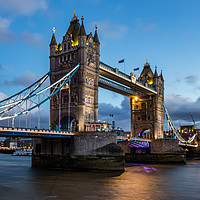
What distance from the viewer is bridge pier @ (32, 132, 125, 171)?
39.6 metres

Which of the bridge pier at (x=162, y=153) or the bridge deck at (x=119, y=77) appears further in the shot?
the bridge pier at (x=162, y=153)

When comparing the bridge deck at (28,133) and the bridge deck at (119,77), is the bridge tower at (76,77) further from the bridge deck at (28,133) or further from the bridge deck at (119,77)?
the bridge deck at (28,133)

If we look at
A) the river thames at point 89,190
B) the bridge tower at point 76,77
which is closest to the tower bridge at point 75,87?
the bridge tower at point 76,77

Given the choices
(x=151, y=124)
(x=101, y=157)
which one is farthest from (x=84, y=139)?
(x=151, y=124)

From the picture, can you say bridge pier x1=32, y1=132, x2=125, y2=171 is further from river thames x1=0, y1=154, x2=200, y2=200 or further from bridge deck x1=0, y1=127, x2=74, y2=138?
river thames x1=0, y1=154, x2=200, y2=200

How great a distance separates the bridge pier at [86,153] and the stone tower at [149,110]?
35197mm

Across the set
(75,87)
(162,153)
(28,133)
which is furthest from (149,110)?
(28,133)

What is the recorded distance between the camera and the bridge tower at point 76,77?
47344 mm

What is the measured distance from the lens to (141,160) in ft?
228

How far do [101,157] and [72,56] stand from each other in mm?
18922

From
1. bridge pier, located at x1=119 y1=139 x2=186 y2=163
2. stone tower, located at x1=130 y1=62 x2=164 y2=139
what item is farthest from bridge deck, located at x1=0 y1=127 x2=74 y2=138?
stone tower, located at x1=130 y1=62 x2=164 y2=139

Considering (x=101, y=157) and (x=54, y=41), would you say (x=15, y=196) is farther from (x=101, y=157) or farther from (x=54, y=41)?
(x=54, y=41)

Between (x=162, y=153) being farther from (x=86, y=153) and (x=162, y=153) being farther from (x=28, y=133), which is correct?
(x=28, y=133)

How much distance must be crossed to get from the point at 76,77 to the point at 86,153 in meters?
13.7
